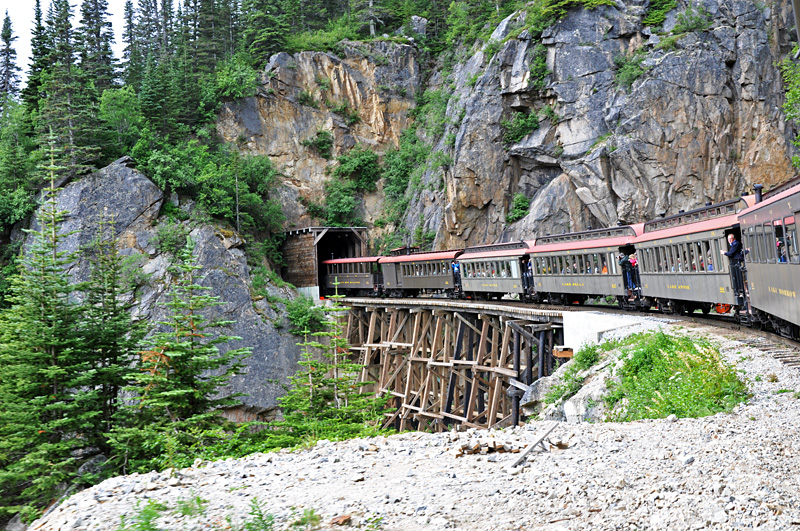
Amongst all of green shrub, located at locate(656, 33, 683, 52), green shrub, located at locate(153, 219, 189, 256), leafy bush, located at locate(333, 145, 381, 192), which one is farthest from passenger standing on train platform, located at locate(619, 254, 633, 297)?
leafy bush, located at locate(333, 145, 381, 192)

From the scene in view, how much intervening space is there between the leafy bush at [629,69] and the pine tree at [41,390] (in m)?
31.2

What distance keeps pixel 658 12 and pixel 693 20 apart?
261 centimetres

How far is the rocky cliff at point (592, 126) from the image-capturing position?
108 feet

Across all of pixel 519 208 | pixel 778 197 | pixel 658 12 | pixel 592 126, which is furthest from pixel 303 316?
pixel 658 12

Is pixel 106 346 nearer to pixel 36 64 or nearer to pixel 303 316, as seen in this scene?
pixel 303 316

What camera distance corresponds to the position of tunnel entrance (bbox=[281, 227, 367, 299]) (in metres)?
39.7

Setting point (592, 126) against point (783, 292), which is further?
point (592, 126)

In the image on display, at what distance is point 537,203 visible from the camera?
38.0 metres

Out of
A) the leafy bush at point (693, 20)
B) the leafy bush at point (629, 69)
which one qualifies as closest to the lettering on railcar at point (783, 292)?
the leafy bush at point (629, 69)

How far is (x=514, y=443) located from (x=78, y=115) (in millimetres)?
36126

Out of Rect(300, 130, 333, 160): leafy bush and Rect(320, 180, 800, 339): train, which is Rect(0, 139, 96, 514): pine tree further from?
Rect(300, 130, 333, 160): leafy bush

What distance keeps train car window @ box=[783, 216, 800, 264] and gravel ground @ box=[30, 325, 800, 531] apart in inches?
94.0

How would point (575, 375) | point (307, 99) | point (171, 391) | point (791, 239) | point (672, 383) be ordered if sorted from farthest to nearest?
1. point (307, 99)
2. point (575, 375)
3. point (171, 391)
4. point (791, 239)
5. point (672, 383)

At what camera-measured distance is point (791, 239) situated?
1005 centimetres
